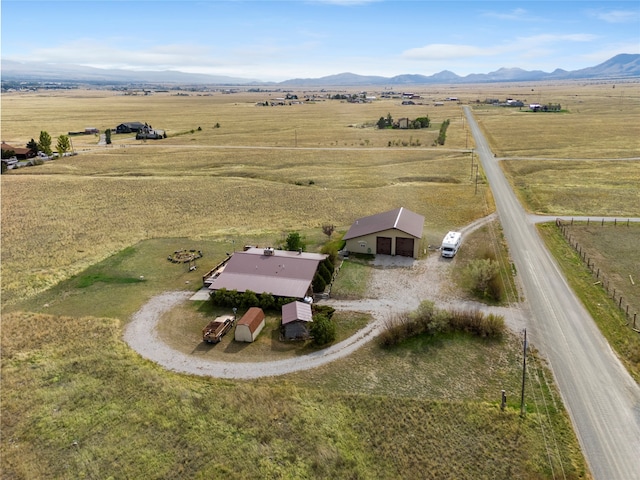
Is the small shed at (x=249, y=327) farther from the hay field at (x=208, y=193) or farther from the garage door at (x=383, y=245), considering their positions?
the hay field at (x=208, y=193)

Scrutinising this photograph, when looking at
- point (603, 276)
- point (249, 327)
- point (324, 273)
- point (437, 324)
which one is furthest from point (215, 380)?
point (603, 276)

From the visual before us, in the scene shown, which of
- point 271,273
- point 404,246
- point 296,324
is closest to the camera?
point 296,324

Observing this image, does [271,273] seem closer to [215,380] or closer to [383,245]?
[215,380]

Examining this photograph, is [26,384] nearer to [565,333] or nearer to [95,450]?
[95,450]

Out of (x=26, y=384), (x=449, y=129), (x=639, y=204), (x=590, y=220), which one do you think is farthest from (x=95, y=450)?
(x=449, y=129)

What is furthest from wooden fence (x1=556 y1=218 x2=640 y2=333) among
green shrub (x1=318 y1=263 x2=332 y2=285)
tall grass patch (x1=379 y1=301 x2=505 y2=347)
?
green shrub (x1=318 y1=263 x2=332 y2=285)

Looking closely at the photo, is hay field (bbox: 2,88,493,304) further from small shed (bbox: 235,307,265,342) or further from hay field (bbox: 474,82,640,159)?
small shed (bbox: 235,307,265,342)
